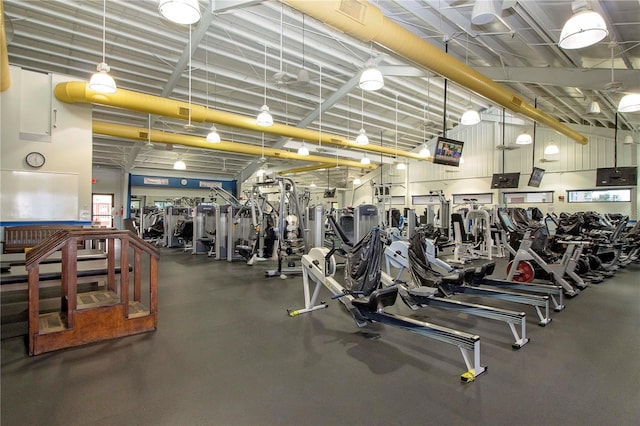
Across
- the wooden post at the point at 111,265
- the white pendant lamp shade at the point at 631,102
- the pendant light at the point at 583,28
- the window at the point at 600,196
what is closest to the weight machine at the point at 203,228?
the wooden post at the point at 111,265

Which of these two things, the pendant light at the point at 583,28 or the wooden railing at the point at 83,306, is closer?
the wooden railing at the point at 83,306

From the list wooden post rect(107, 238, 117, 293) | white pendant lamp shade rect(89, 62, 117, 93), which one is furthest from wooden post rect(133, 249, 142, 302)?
white pendant lamp shade rect(89, 62, 117, 93)

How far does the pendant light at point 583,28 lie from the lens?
10.8 ft

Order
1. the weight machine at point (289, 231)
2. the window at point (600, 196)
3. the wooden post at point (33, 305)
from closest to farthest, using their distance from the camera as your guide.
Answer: the wooden post at point (33, 305) < the weight machine at point (289, 231) < the window at point (600, 196)

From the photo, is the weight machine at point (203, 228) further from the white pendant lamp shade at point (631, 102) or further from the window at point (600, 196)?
the window at point (600, 196)

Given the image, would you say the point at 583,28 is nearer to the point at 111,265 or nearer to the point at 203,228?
the point at 111,265

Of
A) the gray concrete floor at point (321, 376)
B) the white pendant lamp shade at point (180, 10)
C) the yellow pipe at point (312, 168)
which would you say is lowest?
the gray concrete floor at point (321, 376)

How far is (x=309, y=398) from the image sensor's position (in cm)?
229

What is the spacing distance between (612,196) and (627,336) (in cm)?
1139

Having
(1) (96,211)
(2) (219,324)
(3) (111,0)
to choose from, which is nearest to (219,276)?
(2) (219,324)

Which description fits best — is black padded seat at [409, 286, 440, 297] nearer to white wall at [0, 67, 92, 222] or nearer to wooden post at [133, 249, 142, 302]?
wooden post at [133, 249, 142, 302]

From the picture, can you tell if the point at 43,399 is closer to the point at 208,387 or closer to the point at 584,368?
the point at 208,387

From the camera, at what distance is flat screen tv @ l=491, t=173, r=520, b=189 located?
517 inches

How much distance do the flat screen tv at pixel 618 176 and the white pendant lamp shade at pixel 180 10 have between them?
1381 centimetres
